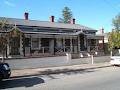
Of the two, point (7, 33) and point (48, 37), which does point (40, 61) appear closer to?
point (7, 33)

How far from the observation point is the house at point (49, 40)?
3156 cm

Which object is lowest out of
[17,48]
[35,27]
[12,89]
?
[12,89]

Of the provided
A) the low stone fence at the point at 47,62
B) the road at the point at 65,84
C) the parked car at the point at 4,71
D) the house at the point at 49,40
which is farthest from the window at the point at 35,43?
the parked car at the point at 4,71

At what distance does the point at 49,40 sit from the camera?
35.4 meters

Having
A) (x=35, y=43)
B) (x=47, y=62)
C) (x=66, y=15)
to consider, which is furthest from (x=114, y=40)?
(x=66, y=15)

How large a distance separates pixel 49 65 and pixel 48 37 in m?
8.37

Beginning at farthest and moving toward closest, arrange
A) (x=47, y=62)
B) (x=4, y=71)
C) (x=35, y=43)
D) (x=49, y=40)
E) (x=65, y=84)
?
(x=49, y=40) → (x=35, y=43) → (x=47, y=62) → (x=4, y=71) → (x=65, y=84)

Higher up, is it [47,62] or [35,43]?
[35,43]

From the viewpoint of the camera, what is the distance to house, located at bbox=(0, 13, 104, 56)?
3156cm

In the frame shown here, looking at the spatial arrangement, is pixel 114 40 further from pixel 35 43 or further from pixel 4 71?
pixel 4 71

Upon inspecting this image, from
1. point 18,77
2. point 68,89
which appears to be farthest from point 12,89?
point 18,77

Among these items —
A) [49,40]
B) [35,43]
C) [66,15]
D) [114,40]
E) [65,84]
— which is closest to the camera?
[65,84]

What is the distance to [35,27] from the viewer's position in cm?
3591

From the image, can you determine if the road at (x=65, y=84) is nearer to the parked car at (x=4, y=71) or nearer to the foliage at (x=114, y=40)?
the parked car at (x=4, y=71)
